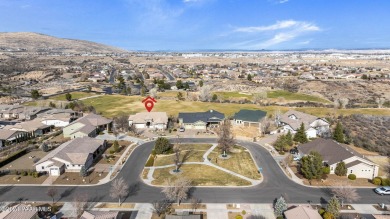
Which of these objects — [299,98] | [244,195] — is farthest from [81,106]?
[299,98]

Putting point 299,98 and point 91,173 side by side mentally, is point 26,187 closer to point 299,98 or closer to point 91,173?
point 91,173

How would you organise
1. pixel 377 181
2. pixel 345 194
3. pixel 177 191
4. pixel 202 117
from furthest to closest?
pixel 202 117
pixel 377 181
pixel 177 191
pixel 345 194

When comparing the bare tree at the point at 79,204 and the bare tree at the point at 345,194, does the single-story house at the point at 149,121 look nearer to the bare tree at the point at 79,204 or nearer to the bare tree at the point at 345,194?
the bare tree at the point at 79,204

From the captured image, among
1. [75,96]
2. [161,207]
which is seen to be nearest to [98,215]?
[161,207]

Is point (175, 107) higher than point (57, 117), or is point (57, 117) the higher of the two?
point (57, 117)

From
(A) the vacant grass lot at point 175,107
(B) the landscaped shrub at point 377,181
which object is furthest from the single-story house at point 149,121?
(B) the landscaped shrub at point 377,181

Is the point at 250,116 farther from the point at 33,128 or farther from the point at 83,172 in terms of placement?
the point at 33,128
